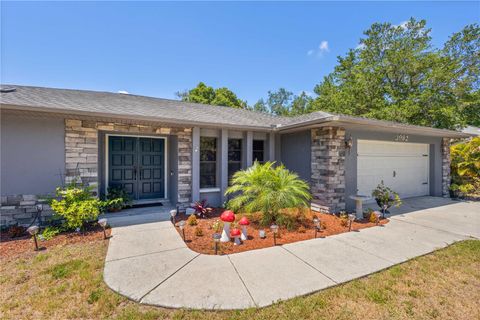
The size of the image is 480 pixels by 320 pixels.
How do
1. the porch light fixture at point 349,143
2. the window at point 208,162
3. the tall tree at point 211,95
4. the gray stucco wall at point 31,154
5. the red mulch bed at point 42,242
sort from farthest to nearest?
the tall tree at point 211,95 < the window at point 208,162 < the porch light fixture at point 349,143 < the gray stucco wall at point 31,154 < the red mulch bed at point 42,242

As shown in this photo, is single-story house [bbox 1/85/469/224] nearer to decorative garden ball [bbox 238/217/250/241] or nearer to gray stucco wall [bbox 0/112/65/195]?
gray stucco wall [bbox 0/112/65/195]

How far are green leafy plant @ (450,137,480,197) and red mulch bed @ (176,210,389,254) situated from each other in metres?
6.48

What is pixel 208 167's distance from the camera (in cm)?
684

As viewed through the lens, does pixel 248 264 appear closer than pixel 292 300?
No

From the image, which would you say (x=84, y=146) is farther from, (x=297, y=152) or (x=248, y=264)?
(x=297, y=152)

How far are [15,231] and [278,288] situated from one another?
5341mm

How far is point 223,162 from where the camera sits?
6.62m

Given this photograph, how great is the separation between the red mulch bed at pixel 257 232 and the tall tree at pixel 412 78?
11860mm

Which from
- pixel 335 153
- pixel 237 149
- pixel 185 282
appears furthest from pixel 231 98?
pixel 185 282

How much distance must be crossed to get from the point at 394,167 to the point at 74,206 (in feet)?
32.9

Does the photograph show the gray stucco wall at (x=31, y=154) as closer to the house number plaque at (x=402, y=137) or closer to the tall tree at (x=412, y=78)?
the house number plaque at (x=402, y=137)

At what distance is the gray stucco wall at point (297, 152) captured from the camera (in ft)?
21.5

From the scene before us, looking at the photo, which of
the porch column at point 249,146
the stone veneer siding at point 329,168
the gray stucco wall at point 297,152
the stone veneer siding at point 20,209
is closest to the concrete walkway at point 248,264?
the stone veneer siding at point 329,168

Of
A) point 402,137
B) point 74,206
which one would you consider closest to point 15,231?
point 74,206
